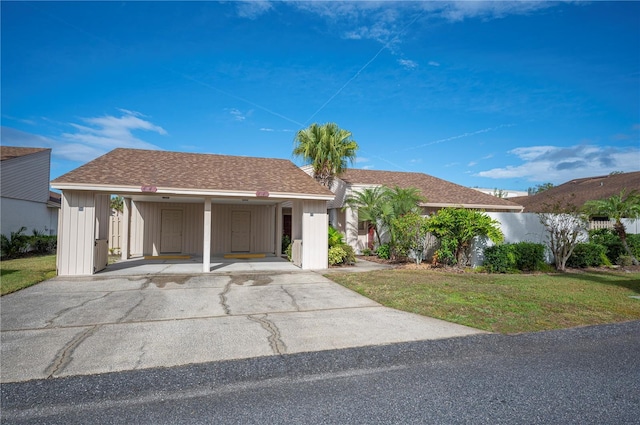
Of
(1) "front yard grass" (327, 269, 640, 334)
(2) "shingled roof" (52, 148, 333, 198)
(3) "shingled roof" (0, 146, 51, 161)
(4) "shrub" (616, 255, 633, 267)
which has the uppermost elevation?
Result: (3) "shingled roof" (0, 146, 51, 161)

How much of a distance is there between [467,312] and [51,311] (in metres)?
8.09

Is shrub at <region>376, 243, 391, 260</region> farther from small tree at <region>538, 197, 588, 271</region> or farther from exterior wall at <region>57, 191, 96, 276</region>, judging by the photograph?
exterior wall at <region>57, 191, 96, 276</region>

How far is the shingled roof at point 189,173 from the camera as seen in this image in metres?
11.0

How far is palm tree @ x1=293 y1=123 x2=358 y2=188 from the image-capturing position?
19172mm

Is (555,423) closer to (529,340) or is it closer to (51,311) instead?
(529,340)

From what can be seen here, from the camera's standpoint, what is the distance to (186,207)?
1695 centimetres

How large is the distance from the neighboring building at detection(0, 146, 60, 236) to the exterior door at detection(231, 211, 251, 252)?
465 inches

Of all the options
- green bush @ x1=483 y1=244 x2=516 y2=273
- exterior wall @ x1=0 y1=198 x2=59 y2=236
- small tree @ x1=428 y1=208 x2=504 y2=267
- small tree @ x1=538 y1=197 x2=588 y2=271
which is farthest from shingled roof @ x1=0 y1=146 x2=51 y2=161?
small tree @ x1=538 y1=197 x2=588 y2=271

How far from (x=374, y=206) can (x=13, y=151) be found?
69.2 feet

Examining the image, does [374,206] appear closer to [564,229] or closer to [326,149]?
[326,149]

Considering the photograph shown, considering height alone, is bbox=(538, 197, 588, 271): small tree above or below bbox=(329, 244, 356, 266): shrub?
above

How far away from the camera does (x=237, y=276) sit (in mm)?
10844

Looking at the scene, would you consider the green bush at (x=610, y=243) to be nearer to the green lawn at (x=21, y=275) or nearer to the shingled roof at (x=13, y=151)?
the green lawn at (x=21, y=275)

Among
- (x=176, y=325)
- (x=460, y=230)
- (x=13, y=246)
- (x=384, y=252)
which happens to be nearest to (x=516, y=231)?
(x=460, y=230)
